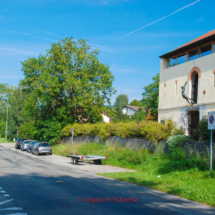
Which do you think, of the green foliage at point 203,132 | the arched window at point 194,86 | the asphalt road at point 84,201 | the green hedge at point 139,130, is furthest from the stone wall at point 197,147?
the arched window at point 194,86

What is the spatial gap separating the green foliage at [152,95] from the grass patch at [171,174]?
100ft

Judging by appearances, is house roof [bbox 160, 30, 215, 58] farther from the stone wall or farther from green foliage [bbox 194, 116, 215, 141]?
the stone wall

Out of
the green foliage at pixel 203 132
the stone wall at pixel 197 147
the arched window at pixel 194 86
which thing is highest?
the arched window at pixel 194 86

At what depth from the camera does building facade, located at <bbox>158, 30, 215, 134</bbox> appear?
19703 mm

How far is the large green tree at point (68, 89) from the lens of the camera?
1357 inches

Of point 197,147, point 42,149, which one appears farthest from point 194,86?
point 42,149

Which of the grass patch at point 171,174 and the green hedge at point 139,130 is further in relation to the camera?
the green hedge at point 139,130

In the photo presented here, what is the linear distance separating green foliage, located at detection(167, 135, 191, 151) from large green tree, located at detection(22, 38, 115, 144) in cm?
1905

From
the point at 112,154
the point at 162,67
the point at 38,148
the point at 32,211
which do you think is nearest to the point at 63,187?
the point at 32,211

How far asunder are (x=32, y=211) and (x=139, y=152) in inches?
471

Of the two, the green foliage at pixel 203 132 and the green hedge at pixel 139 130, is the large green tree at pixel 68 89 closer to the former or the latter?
the green hedge at pixel 139 130

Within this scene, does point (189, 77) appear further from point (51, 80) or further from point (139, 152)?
point (51, 80)

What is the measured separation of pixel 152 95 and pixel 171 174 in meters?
38.1

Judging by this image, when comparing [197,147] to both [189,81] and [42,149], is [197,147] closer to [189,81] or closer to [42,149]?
[189,81]
